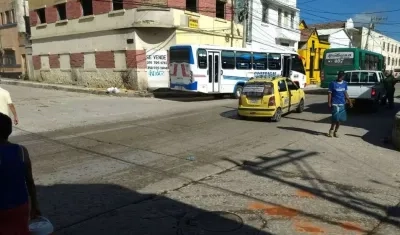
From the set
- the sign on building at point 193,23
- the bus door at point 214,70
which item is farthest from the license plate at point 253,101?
the sign on building at point 193,23

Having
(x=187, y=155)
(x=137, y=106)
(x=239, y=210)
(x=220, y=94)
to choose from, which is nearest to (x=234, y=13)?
(x=220, y=94)

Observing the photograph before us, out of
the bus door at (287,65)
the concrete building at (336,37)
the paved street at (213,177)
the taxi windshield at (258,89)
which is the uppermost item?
the concrete building at (336,37)

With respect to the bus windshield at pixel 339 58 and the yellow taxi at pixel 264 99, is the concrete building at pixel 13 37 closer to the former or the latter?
the bus windshield at pixel 339 58

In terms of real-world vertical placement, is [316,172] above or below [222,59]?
below

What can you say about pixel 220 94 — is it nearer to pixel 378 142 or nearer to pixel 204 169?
pixel 378 142

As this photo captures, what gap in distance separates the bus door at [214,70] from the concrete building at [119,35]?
456 cm

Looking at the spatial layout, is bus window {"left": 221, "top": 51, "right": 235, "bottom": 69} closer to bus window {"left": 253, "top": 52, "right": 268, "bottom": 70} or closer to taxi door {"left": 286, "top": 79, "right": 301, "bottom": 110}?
bus window {"left": 253, "top": 52, "right": 268, "bottom": 70}

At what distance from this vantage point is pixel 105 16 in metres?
25.0

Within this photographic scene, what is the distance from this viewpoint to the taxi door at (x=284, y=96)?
13662 millimetres

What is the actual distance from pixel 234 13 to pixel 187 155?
23.4 metres

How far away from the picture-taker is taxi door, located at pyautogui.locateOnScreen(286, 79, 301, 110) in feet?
48.1

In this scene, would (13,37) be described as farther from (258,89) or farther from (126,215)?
(126,215)

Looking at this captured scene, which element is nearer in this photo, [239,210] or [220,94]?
[239,210]

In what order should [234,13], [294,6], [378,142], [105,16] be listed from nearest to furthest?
[378,142]
[105,16]
[234,13]
[294,6]
